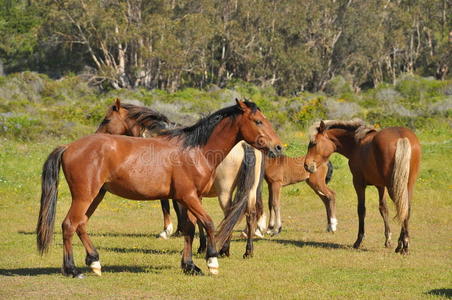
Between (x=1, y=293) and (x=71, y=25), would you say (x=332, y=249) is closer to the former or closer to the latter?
(x=1, y=293)

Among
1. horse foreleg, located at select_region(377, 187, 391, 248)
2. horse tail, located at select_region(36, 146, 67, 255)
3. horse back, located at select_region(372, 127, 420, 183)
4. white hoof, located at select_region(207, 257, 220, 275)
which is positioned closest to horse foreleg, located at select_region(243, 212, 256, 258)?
white hoof, located at select_region(207, 257, 220, 275)

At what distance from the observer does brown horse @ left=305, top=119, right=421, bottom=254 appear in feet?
37.7

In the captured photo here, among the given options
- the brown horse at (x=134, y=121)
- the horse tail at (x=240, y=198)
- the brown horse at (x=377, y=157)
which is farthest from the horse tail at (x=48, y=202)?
the brown horse at (x=377, y=157)

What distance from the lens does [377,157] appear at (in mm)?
12062

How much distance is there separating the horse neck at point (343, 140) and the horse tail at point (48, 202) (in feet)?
18.3

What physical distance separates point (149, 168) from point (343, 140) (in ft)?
16.0

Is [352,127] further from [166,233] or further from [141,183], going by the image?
[141,183]

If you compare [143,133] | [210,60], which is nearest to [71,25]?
[210,60]

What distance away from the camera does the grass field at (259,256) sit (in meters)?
8.59

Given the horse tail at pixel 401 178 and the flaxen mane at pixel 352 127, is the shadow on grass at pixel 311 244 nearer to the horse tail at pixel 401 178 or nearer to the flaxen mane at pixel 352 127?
the horse tail at pixel 401 178

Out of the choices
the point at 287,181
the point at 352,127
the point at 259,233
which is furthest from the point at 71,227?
the point at 287,181

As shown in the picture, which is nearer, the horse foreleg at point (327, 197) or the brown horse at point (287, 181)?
the brown horse at point (287, 181)

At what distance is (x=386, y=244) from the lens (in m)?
12.6

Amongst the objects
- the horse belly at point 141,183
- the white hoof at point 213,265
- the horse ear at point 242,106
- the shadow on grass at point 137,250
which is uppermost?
the horse ear at point 242,106
